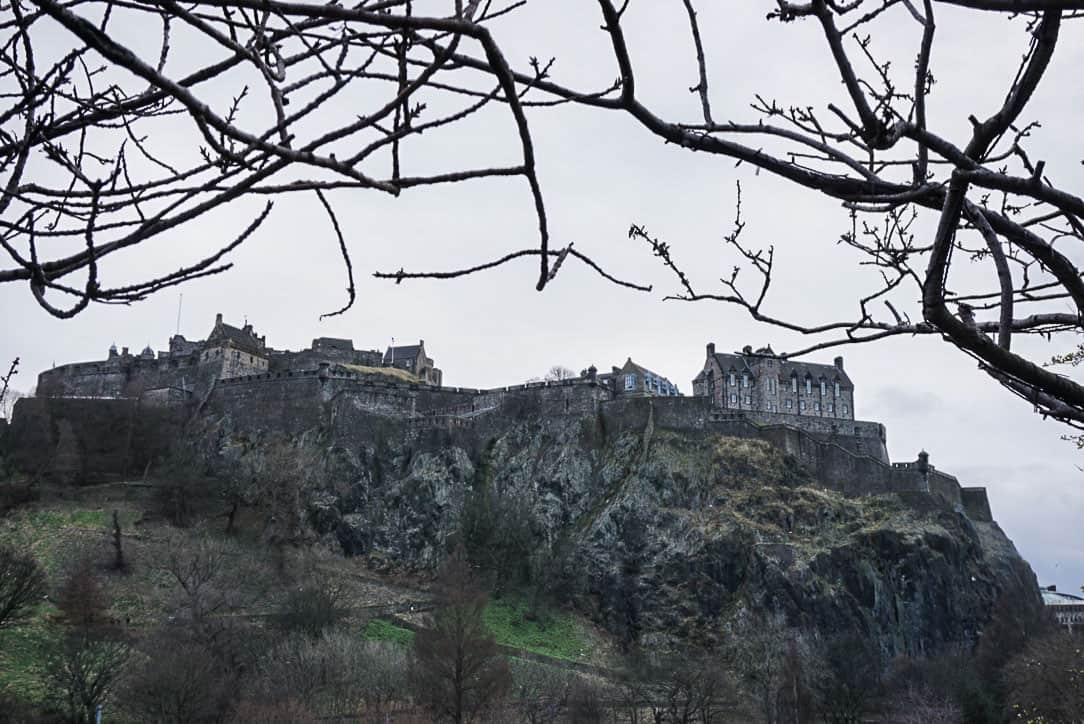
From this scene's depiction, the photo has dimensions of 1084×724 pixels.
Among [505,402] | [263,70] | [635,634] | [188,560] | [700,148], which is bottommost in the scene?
[635,634]

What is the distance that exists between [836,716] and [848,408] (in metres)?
26.4

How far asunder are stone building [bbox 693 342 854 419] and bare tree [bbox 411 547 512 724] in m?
27.2

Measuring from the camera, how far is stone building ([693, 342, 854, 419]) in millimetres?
55656

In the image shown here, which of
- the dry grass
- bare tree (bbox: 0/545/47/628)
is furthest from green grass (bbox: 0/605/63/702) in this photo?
the dry grass

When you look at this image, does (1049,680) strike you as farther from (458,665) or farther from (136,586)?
(136,586)

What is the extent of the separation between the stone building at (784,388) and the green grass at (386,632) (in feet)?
82.2

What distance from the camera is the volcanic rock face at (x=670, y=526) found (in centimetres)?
3878

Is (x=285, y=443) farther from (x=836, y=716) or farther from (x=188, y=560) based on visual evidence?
(x=836, y=716)

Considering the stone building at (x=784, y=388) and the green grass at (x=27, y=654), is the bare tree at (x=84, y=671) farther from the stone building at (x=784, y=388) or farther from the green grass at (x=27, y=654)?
the stone building at (x=784, y=388)

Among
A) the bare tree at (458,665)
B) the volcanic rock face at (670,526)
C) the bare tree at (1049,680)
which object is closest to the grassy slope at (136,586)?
the volcanic rock face at (670,526)

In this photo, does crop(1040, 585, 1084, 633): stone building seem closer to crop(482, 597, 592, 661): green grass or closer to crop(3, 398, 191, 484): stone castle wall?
crop(482, 597, 592, 661): green grass

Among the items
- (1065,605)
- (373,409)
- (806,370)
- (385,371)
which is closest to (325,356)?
(385,371)

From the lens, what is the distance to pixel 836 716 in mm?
35031

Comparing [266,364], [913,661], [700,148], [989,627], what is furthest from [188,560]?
[700,148]
